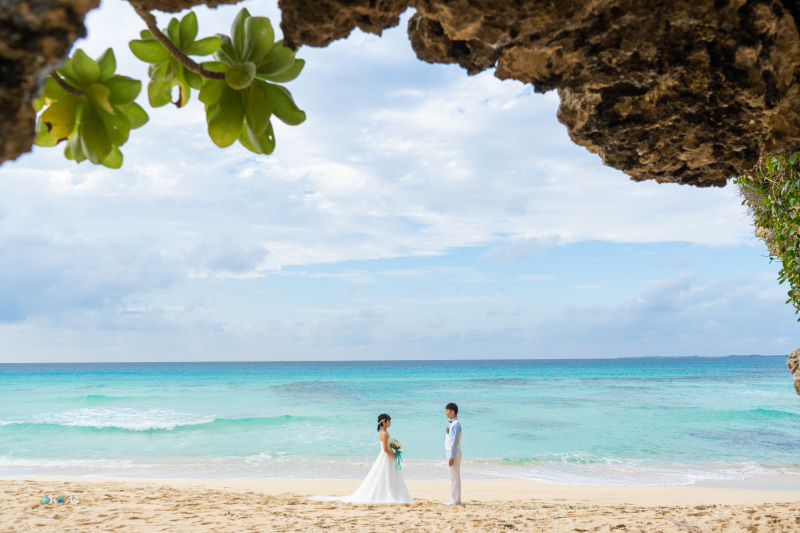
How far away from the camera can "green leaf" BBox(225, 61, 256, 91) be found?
2.82 feet

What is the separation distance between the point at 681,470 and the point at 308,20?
10.6m

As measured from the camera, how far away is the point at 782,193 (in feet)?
10.5

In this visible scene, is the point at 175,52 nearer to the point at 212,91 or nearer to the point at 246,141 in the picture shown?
the point at 212,91

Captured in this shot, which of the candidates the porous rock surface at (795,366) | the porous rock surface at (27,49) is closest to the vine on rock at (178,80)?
the porous rock surface at (27,49)

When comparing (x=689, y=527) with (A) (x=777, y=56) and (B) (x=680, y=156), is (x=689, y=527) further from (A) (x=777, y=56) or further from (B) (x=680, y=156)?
(A) (x=777, y=56)

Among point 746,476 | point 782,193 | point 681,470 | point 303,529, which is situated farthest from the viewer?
point 681,470

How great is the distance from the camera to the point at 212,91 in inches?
36.4

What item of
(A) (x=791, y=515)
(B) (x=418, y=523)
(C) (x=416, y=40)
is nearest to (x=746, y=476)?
(A) (x=791, y=515)

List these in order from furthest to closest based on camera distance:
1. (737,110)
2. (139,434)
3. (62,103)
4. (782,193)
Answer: (139,434)
(782,193)
(737,110)
(62,103)

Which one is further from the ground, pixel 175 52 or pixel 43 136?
pixel 175 52

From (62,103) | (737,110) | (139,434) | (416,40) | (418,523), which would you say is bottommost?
(139,434)

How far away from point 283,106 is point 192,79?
22 centimetres

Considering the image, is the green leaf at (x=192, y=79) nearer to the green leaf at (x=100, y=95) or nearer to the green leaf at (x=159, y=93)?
the green leaf at (x=159, y=93)

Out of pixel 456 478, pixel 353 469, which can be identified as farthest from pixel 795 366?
pixel 353 469
